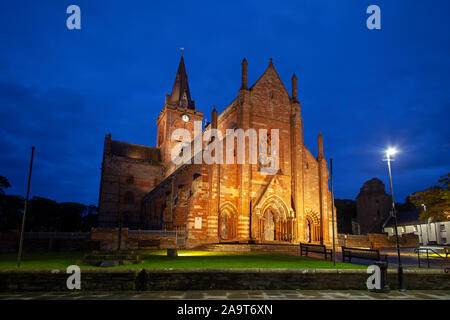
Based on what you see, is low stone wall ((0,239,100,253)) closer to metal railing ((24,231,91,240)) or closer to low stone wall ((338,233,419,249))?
metal railing ((24,231,91,240))

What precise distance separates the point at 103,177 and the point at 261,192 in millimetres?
29284

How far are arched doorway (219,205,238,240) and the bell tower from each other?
2921 cm

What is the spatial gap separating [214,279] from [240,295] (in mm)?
1174

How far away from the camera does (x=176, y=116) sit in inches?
2346

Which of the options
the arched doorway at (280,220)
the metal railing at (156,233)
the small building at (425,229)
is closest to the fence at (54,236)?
the metal railing at (156,233)

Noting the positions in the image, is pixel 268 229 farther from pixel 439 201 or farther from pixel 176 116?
pixel 176 116

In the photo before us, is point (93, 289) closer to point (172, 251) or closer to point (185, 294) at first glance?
point (185, 294)

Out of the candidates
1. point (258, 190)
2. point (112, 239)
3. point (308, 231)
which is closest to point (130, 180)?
point (112, 239)

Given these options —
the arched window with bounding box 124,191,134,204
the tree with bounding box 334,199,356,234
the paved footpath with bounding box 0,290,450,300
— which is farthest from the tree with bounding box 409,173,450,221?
the tree with bounding box 334,199,356,234

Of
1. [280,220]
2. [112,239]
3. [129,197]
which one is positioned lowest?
[112,239]

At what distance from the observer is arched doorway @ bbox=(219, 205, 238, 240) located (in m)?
27.1

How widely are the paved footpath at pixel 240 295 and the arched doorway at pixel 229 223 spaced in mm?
16884
